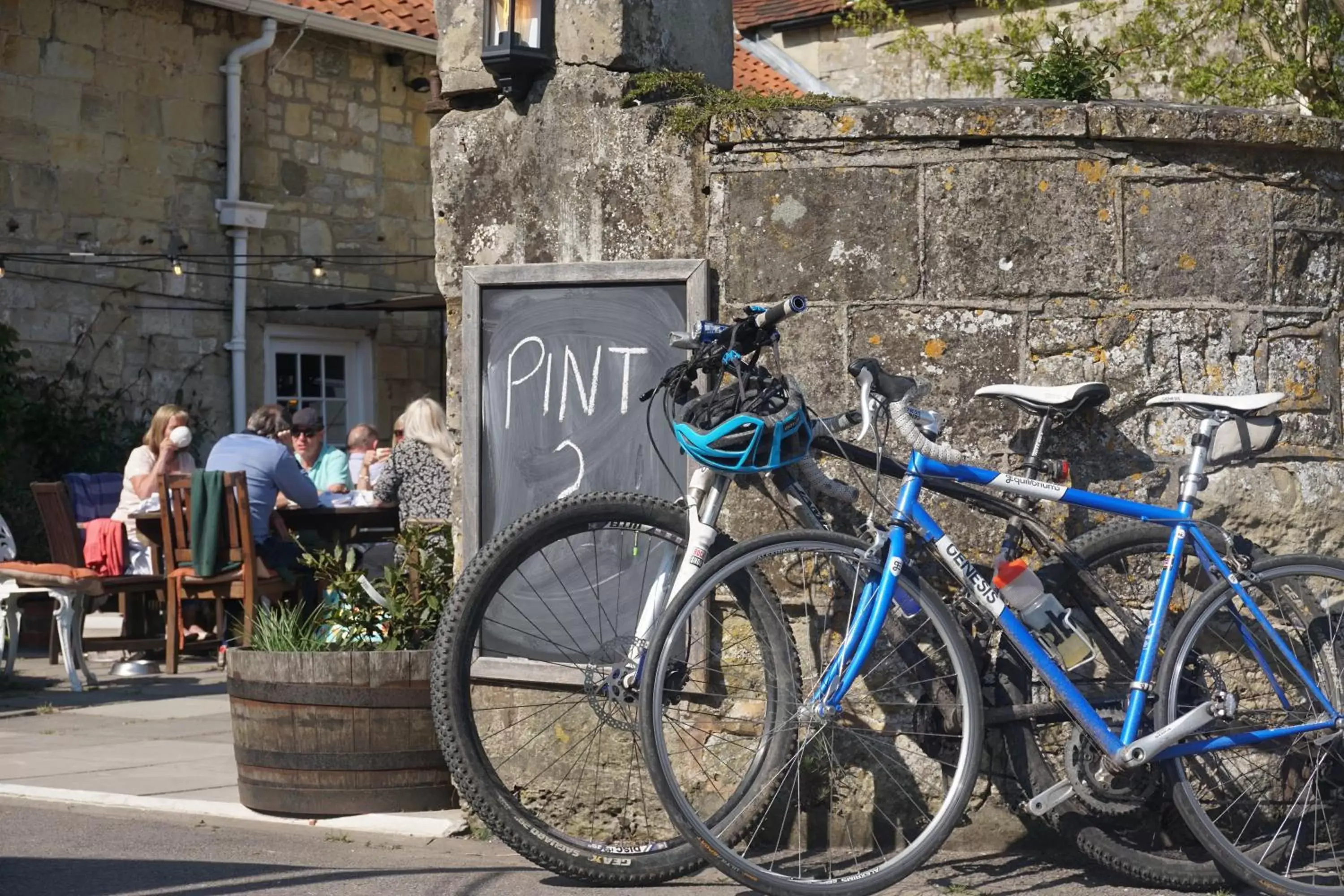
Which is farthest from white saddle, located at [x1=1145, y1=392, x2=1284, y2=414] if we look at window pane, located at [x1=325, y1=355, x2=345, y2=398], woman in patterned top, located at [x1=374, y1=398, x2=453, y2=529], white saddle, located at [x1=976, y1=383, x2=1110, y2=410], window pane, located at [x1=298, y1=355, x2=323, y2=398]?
window pane, located at [x1=325, y1=355, x2=345, y2=398]

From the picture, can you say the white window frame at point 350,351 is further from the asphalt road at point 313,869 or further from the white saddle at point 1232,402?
the white saddle at point 1232,402

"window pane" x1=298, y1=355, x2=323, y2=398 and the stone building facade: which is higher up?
the stone building facade

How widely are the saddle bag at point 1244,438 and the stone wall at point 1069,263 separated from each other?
13 cm

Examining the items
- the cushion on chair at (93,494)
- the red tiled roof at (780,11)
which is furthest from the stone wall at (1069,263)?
the red tiled roof at (780,11)

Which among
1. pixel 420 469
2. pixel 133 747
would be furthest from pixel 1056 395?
pixel 420 469

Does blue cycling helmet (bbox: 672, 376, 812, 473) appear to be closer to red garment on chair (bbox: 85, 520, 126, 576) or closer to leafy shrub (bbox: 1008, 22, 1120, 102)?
leafy shrub (bbox: 1008, 22, 1120, 102)

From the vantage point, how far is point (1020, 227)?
4844 millimetres

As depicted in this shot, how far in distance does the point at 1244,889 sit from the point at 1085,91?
2254mm

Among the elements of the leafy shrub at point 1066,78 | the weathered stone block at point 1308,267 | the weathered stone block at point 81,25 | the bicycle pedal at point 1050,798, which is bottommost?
the bicycle pedal at point 1050,798

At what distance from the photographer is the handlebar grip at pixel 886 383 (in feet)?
14.8

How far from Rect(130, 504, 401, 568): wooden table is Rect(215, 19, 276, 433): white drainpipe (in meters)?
4.83

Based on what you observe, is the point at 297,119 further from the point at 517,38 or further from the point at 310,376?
the point at 517,38

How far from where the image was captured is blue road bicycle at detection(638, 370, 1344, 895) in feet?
14.3

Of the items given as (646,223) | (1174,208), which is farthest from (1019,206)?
(646,223)
